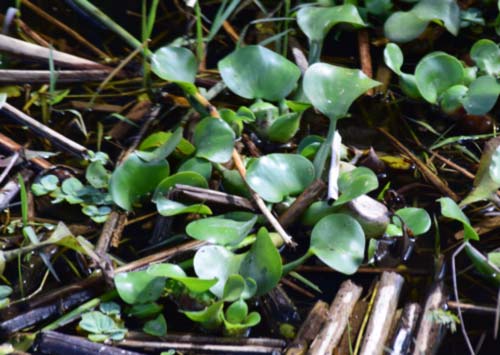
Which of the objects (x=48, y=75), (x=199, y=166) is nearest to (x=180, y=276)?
(x=199, y=166)

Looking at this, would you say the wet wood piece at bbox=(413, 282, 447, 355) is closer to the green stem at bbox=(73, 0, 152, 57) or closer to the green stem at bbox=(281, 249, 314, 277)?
the green stem at bbox=(281, 249, 314, 277)

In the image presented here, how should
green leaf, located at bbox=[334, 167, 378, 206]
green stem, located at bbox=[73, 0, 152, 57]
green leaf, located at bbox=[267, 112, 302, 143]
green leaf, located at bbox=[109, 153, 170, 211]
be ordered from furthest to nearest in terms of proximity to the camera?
green stem, located at bbox=[73, 0, 152, 57] < green leaf, located at bbox=[267, 112, 302, 143] < green leaf, located at bbox=[109, 153, 170, 211] < green leaf, located at bbox=[334, 167, 378, 206]

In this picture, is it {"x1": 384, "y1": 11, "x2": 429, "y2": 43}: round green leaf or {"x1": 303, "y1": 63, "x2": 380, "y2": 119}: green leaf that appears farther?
{"x1": 384, "y1": 11, "x2": 429, "y2": 43}: round green leaf

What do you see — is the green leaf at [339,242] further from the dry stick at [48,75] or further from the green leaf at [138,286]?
the dry stick at [48,75]

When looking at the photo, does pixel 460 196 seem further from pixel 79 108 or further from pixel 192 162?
pixel 79 108

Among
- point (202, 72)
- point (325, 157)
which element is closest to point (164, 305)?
point (325, 157)

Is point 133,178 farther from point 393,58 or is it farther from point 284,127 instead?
point 393,58

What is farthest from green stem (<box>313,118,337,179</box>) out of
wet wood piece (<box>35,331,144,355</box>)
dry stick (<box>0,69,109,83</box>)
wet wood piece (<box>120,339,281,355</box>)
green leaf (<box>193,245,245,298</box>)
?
dry stick (<box>0,69,109,83</box>)
